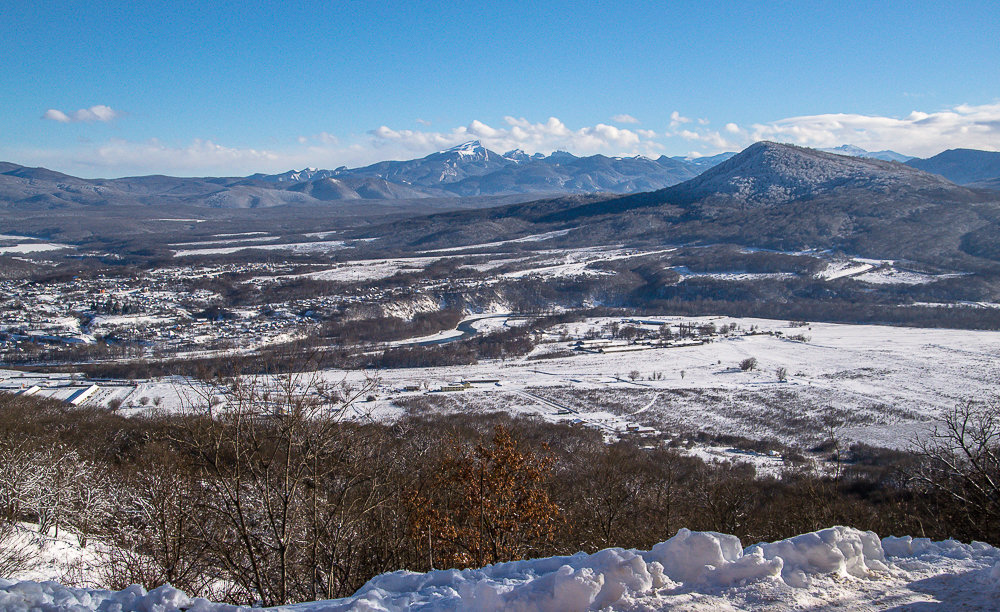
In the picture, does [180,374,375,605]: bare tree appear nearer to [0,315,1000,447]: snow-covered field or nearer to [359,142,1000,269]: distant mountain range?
[0,315,1000,447]: snow-covered field

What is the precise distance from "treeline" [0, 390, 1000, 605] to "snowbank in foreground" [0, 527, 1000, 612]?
171cm

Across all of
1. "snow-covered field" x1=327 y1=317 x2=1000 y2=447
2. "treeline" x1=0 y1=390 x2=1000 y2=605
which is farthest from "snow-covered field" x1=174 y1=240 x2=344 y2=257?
"treeline" x1=0 y1=390 x2=1000 y2=605

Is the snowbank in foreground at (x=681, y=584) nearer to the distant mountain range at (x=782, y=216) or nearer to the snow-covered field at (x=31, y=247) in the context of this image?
the distant mountain range at (x=782, y=216)

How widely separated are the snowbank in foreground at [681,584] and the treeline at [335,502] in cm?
171

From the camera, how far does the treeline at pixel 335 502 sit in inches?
305

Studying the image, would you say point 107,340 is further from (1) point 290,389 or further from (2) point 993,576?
(2) point 993,576

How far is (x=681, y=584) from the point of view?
5.50m

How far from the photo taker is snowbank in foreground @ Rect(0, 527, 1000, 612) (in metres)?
5.07

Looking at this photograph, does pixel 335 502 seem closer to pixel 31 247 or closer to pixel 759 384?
pixel 759 384

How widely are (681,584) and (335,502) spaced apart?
6.74 metres

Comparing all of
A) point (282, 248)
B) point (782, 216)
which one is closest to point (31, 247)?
point (282, 248)

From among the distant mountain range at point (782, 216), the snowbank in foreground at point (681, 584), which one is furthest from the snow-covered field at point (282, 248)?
the snowbank in foreground at point (681, 584)

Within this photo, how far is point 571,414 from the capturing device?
35156mm

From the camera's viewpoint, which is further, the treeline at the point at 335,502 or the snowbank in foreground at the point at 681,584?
the treeline at the point at 335,502
